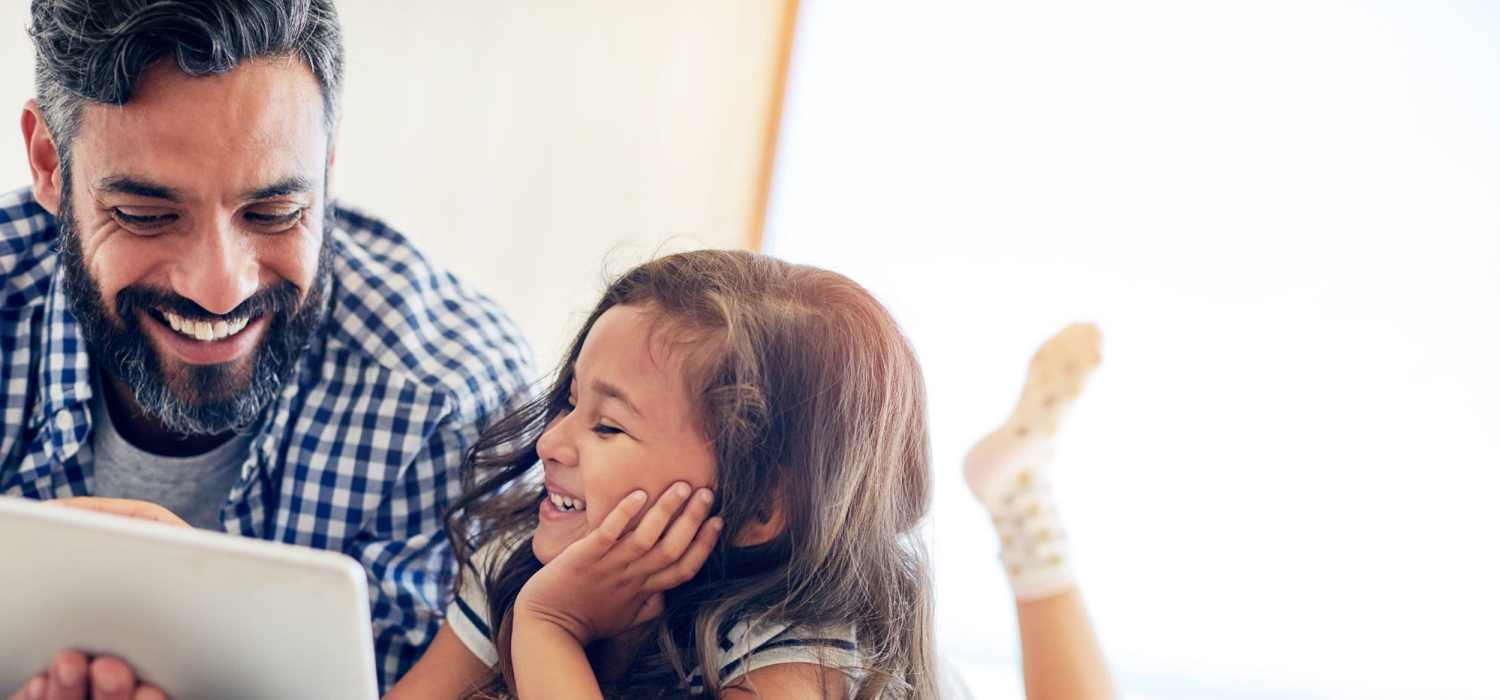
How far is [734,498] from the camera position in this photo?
1.13 meters

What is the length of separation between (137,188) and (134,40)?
0.50ft

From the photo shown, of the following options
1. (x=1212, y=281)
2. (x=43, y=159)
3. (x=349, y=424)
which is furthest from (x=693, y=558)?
(x=1212, y=281)

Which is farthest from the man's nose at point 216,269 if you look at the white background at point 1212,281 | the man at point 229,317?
the white background at point 1212,281

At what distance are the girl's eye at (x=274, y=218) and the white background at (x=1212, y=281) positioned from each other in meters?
1.20

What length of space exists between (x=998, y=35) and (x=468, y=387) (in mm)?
1322

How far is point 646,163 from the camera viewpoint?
7.72 feet

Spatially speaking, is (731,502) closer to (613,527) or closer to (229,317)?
(613,527)

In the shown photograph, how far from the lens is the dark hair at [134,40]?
1.28 m

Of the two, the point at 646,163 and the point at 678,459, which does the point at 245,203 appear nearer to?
the point at 678,459

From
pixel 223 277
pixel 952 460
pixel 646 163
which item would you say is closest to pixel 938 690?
pixel 223 277

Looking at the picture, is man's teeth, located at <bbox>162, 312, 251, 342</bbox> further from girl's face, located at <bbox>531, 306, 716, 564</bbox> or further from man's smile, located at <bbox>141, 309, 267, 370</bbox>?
girl's face, located at <bbox>531, 306, 716, 564</bbox>

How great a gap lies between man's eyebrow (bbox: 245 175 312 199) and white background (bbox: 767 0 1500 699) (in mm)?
1210

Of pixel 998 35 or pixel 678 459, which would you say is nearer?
pixel 678 459

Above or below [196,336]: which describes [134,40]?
above
